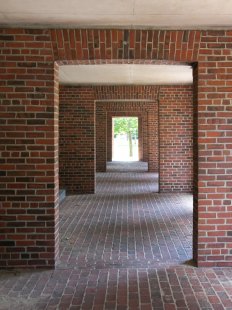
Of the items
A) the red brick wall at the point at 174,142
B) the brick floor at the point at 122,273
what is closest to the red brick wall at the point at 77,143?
the red brick wall at the point at 174,142

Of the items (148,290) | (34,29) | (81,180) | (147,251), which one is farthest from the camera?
(81,180)

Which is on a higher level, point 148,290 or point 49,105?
point 49,105

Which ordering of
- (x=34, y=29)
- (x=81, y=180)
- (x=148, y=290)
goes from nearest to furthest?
(x=148, y=290)
(x=34, y=29)
(x=81, y=180)

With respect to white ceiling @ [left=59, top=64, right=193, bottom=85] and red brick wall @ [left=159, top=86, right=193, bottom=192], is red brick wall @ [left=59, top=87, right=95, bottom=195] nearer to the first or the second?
white ceiling @ [left=59, top=64, right=193, bottom=85]

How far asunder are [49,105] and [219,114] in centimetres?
214

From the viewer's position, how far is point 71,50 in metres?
5.01

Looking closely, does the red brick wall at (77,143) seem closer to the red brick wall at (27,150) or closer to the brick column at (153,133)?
the brick column at (153,133)

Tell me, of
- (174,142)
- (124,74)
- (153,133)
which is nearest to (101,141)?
(153,133)

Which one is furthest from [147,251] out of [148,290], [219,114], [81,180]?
[81,180]

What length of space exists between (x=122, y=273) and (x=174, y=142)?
6.79 m

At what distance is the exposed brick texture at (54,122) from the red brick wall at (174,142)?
6.12 m

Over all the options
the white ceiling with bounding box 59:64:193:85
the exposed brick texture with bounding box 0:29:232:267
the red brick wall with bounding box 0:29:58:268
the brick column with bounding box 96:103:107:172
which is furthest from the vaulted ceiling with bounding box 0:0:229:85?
the brick column with bounding box 96:103:107:172

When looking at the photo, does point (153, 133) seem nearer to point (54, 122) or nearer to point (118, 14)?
point (54, 122)

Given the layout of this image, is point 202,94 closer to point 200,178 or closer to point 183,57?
point 183,57
